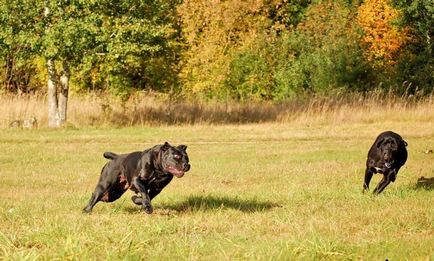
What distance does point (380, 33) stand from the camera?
4706 cm

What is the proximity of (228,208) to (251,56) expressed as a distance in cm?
3075

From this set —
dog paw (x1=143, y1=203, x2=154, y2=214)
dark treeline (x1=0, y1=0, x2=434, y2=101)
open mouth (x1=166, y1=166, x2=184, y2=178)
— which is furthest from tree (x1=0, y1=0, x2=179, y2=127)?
open mouth (x1=166, y1=166, x2=184, y2=178)

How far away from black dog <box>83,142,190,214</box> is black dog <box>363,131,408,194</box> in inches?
150

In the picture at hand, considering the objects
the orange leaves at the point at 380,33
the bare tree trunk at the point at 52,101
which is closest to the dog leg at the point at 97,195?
the bare tree trunk at the point at 52,101

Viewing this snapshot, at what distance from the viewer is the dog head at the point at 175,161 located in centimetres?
930

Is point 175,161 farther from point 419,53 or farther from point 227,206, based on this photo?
point 419,53

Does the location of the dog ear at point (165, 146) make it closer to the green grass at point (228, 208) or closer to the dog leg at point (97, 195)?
the green grass at point (228, 208)

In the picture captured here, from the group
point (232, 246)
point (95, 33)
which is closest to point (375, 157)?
point (232, 246)

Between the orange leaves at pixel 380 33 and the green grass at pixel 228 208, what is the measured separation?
2482cm

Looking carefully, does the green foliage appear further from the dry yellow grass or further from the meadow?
the meadow

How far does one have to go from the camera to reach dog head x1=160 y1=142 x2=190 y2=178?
930 centimetres

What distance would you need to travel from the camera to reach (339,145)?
70.9 feet

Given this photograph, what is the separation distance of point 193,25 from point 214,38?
1.29 metres

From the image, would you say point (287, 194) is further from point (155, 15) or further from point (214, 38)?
point (214, 38)
